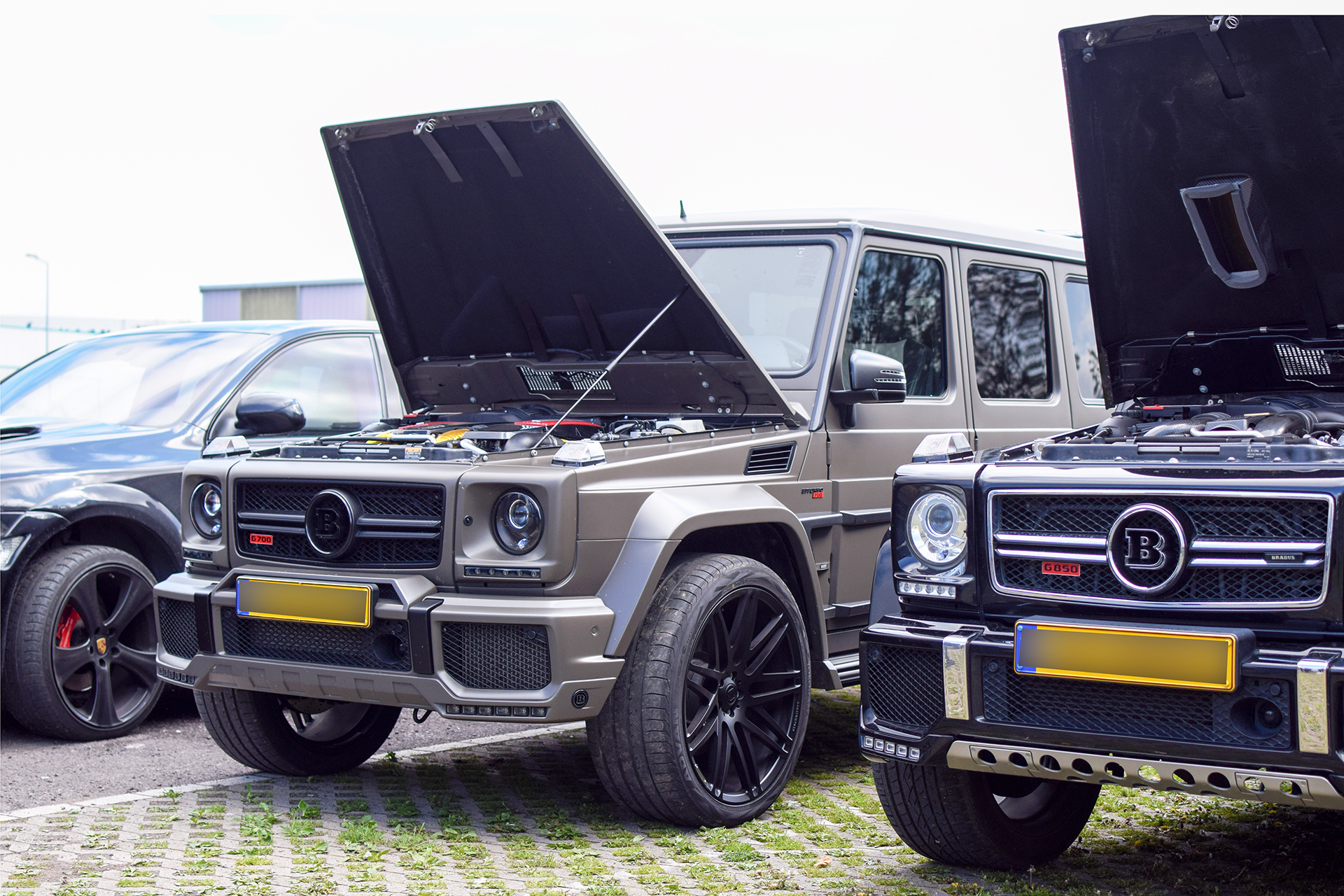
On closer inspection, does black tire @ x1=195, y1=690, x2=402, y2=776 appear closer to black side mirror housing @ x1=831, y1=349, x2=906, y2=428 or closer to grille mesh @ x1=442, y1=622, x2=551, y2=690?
grille mesh @ x1=442, y1=622, x2=551, y2=690

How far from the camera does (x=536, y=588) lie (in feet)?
14.9

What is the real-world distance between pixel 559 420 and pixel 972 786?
211 cm

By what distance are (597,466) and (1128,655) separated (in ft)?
Result: 6.24

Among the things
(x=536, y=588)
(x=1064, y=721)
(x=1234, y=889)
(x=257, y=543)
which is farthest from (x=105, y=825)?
(x=1234, y=889)

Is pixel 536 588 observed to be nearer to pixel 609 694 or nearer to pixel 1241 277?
pixel 609 694

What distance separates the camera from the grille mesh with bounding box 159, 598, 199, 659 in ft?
16.8

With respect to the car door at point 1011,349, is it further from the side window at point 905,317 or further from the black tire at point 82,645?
the black tire at point 82,645

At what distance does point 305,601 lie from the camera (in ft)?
15.7

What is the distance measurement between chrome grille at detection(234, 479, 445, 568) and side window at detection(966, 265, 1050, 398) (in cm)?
289

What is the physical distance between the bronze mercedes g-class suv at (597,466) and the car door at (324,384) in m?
0.50

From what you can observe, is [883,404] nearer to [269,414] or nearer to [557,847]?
[557,847]

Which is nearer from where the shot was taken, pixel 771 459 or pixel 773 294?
pixel 771 459

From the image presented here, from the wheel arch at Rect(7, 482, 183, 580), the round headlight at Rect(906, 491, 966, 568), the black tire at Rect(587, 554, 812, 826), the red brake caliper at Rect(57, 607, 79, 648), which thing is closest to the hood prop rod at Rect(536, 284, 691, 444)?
the black tire at Rect(587, 554, 812, 826)

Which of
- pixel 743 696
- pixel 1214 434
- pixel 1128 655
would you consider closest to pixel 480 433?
pixel 743 696
